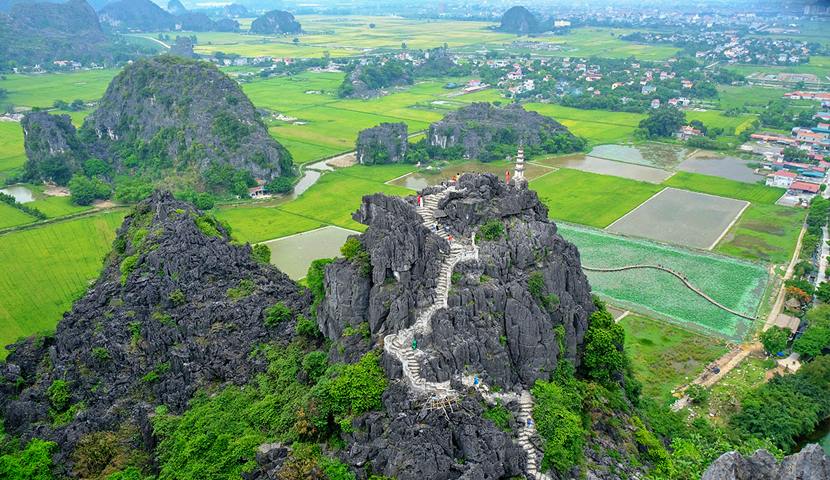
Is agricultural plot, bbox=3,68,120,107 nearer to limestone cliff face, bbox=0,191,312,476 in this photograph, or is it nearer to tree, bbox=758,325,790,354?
limestone cliff face, bbox=0,191,312,476

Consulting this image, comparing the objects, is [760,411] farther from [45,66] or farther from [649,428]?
[45,66]

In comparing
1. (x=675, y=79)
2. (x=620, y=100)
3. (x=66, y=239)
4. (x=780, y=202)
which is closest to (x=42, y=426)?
(x=66, y=239)

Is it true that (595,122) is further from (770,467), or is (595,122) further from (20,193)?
(770,467)

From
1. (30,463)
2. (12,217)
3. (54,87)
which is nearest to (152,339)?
(30,463)

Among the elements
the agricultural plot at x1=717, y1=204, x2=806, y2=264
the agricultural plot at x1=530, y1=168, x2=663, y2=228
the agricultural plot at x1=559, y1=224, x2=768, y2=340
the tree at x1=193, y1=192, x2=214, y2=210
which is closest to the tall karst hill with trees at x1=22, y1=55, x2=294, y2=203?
the tree at x1=193, y1=192, x2=214, y2=210

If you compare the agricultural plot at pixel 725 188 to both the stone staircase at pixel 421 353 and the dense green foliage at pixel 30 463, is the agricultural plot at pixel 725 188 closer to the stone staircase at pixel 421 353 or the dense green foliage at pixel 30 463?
the stone staircase at pixel 421 353

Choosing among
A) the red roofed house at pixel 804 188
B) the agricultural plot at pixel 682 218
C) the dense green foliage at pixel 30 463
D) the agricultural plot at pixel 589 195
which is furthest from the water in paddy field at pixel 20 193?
the red roofed house at pixel 804 188
